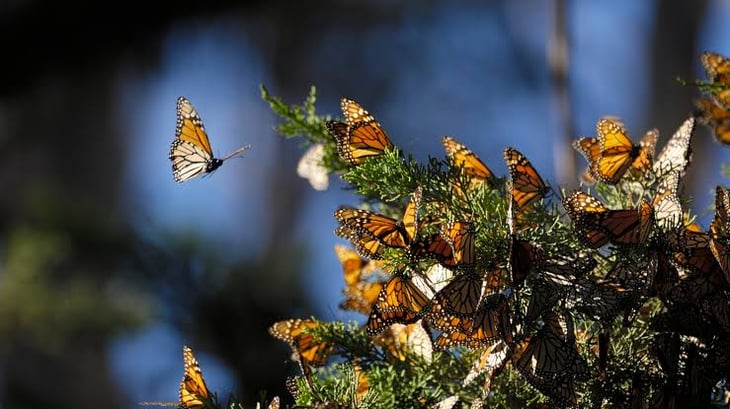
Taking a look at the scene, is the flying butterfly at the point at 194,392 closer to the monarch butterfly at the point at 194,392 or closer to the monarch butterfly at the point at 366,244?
the monarch butterfly at the point at 194,392

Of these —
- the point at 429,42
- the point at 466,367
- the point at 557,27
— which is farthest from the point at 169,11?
the point at 466,367

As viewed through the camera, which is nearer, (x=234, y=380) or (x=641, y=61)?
(x=234, y=380)

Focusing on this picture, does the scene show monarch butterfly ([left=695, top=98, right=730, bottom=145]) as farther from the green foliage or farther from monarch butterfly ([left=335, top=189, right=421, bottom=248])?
monarch butterfly ([left=335, top=189, right=421, bottom=248])

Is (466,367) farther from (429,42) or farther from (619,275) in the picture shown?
(429,42)

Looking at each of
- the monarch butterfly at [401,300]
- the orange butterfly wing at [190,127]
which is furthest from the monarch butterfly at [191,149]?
the monarch butterfly at [401,300]

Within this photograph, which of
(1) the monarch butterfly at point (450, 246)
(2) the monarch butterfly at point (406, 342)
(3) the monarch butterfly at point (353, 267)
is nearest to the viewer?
(1) the monarch butterfly at point (450, 246)

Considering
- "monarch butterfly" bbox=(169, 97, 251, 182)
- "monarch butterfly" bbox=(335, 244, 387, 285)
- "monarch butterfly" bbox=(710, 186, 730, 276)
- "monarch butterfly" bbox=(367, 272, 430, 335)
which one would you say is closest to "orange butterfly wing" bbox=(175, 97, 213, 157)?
"monarch butterfly" bbox=(169, 97, 251, 182)
